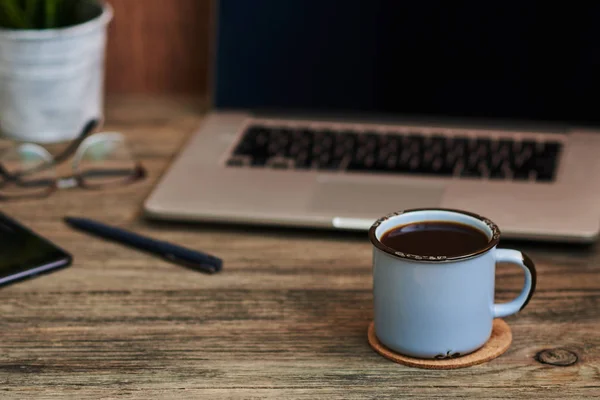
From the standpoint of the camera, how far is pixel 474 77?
1.13m

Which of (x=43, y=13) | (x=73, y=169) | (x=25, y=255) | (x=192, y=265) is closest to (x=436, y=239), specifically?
(x=192, y=265)

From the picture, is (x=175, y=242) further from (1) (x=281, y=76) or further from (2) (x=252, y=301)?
(1) (x=281, y=76)

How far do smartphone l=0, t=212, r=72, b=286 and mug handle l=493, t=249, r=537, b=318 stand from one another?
1.31ft

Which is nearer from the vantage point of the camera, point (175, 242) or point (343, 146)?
point (175, 242)

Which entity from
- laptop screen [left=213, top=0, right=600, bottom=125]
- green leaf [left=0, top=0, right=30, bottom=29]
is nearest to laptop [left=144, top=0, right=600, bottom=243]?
laptop screen [left=213, top=0, right=600, bottom=125]

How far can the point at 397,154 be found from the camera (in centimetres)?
105

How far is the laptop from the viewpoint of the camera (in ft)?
3.07

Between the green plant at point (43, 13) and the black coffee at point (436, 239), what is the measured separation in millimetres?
600

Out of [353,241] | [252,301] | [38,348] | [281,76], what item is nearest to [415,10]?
[281,76]

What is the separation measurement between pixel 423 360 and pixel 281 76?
583 millimetres

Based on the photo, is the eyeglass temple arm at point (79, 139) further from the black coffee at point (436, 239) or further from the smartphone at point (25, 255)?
the black coffee at point (436, 239)

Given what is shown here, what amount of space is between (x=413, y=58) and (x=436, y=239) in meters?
0.49

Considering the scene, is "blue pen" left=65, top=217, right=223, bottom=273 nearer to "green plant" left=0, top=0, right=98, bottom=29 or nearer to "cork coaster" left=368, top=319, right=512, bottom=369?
"cork coaster" left=368, top=319, right=512, bottom=369

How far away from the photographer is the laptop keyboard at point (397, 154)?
3.29ft
